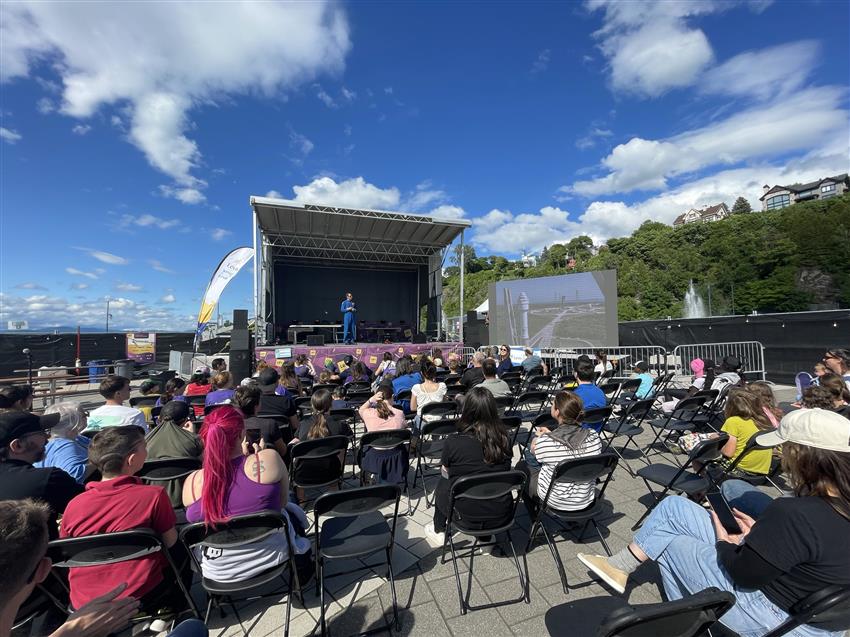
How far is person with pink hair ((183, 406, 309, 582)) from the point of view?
5.74 ft

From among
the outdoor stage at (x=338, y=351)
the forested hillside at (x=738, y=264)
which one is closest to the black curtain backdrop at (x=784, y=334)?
the outdoor stage at (x=338, y=351)

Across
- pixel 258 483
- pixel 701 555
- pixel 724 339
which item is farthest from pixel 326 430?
pixel 724 339

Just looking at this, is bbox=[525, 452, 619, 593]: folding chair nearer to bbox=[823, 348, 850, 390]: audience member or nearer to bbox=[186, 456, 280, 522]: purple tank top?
bbox=[186, 456, 280, 522]: purple tank top

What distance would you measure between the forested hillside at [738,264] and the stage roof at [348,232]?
27.4m

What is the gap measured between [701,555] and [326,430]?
2.66 meters

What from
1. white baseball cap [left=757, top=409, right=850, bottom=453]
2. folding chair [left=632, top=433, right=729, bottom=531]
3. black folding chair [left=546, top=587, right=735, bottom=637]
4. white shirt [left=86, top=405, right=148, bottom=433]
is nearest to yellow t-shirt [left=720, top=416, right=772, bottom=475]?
folding chair [left=632, top=433, right=729, bottom=531]

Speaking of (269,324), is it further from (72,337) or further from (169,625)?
(169,625)

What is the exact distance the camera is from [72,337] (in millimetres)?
14438

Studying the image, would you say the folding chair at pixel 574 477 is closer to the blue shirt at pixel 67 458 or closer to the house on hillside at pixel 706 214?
the blue shirt at pixel 67 458

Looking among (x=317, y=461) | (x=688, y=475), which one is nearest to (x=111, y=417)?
(x=317, y=461)

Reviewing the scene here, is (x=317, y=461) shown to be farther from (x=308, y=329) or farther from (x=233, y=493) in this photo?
(x=308, y=329)

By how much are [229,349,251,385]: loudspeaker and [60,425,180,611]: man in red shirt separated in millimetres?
7275

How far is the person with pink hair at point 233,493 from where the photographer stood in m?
1.75

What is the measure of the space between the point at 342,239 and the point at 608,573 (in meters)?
15.0
